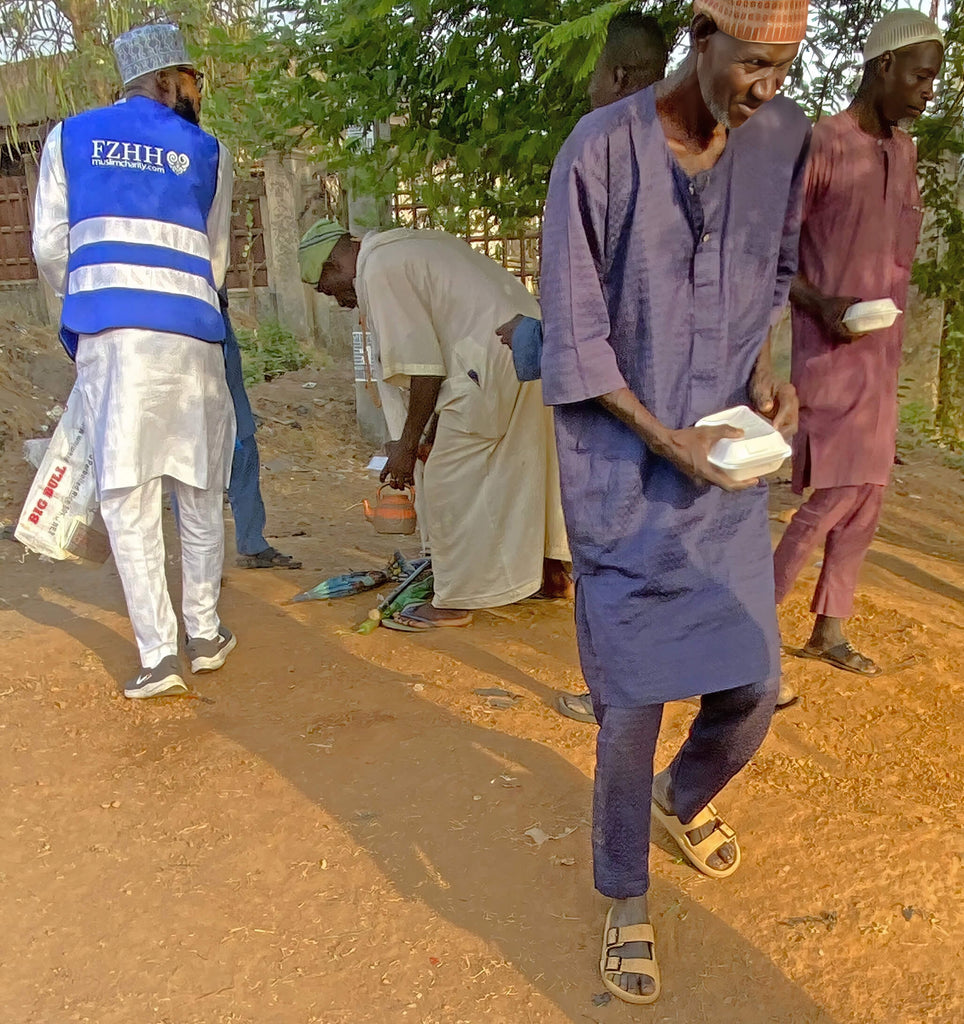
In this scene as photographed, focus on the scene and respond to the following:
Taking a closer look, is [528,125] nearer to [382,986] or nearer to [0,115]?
[382,986]

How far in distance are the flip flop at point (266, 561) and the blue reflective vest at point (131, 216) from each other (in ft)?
6.23

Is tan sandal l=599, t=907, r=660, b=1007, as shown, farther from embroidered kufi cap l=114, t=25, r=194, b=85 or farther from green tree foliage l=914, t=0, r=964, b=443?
green tree foliage l=914, t=0, r=964, b=443

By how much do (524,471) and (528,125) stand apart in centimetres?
136

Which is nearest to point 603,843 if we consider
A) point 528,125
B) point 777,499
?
point 528,125

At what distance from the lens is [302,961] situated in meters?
2.26

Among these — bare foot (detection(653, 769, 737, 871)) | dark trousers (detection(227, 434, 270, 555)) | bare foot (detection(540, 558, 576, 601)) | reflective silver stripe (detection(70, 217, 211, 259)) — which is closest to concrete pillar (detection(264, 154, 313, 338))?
dark trousers (detection(227, 434, 270, 555))

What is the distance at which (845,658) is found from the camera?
3611 millimetres

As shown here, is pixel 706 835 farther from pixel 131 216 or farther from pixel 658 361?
pixel 131 216

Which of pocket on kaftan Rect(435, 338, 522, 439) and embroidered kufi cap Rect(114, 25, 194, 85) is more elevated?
embroidered kufi cap Rect(114, 25, 194, 85)

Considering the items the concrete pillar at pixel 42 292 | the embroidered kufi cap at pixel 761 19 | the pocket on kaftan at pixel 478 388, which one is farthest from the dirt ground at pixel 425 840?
the concrete pillar at pixel 42 292

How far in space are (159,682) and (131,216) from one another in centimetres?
162

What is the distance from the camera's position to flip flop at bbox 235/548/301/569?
5.18m

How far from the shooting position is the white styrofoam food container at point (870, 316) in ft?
10.1

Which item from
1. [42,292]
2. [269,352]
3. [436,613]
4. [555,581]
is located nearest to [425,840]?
[436,613]
